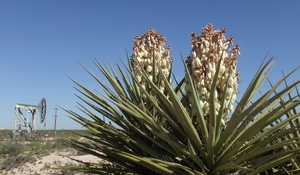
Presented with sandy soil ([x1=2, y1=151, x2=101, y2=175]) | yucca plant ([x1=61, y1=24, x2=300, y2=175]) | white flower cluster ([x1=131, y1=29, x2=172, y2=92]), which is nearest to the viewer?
yucca plant ([x1=61, y1=24, x2=300, y2=175])

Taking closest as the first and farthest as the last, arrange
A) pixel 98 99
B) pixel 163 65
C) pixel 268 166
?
pixel 268 166
pixel 98 99
pixel 163 65

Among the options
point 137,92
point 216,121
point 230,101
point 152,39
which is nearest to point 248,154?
point 216,121

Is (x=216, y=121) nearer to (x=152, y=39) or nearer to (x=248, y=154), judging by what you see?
(x=248, y=154)

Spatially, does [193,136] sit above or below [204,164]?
above

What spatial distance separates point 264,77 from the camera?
2.62 metres

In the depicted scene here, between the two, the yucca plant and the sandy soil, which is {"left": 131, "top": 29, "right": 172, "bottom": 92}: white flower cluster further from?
the sandy soil

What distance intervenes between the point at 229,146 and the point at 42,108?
2365 cm

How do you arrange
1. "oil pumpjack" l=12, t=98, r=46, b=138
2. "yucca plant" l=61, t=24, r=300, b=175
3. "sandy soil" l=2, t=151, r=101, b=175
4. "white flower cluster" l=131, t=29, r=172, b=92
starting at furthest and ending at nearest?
"oil pumpjack" l=12, t=98, r=46, b=138 < "sandy soil" l=2, t=151, r=101, b=175 < "white flower cluster" l=131, t=29, r=172, b=92 < "yucca plant" l=61, t=24, r=300, b=175

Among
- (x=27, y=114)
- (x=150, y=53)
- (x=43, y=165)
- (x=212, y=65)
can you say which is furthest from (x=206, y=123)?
(x=27, y=114)

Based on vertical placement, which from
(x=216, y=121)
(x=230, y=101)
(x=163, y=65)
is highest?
(x=163, y=65)

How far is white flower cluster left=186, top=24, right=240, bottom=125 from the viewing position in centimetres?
247

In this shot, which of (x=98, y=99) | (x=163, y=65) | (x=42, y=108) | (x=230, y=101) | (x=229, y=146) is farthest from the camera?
(x=42, y=108)

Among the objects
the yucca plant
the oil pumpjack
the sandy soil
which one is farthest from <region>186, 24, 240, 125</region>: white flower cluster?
the oil pumpjack

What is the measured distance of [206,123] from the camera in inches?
96.6
